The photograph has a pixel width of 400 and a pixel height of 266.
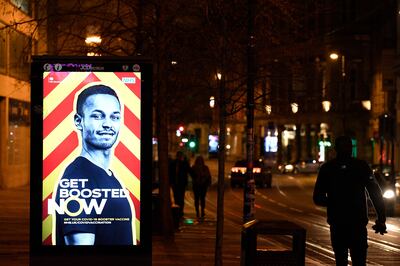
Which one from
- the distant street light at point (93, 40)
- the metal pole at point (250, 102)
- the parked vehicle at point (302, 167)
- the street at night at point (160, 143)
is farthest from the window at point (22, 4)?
the parked vehicle at point (302, 167)

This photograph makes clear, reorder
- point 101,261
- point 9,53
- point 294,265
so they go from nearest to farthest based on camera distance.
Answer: point 294,265, point 101,261, point 9,53

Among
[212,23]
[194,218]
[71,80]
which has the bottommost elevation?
[194,218]

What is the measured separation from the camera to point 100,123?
9.12m

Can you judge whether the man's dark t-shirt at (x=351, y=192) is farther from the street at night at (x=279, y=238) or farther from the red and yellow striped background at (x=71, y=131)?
the street at night at (x=279, y=238)

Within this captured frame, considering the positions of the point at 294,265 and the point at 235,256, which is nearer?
the point at 294,265

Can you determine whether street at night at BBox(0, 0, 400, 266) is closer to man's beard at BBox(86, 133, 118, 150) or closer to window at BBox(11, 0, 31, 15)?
man's beard at BBox(86, 133, 118, 150)

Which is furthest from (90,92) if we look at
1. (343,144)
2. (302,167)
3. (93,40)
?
(302,167)

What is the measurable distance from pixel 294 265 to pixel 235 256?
6.67m

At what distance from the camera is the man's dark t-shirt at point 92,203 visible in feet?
29.8

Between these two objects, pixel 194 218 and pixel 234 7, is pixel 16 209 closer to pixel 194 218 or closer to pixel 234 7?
pixel 194 218

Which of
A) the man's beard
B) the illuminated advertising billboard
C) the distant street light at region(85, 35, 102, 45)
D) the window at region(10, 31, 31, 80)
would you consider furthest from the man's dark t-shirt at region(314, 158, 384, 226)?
the window at region(10, 31, 31, 80)

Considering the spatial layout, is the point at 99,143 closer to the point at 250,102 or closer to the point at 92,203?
the point at 92,203

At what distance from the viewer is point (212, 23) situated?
15.0 m

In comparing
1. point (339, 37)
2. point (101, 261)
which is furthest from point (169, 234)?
point (339, 37)
